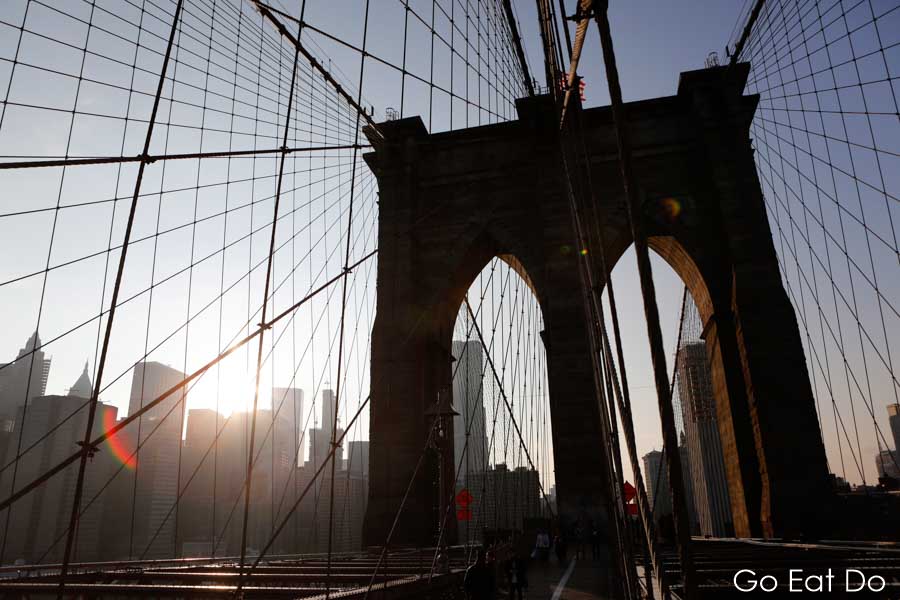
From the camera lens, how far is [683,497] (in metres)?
2.19

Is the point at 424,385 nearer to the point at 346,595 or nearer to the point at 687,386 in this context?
the point at 346,595

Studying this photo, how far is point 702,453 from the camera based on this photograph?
85500mm

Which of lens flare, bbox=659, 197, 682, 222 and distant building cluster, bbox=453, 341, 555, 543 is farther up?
lens flare, bbox=659, 197, 682, 222

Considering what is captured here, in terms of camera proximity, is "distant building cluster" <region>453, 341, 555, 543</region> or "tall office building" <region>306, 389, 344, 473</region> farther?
"distant building cluster" <region>453, 341, 555, 543</region>

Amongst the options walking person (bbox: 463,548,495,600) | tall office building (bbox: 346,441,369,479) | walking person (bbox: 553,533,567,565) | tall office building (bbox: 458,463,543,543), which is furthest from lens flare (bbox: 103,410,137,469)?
walking person (bbox: 463,548,495,600)

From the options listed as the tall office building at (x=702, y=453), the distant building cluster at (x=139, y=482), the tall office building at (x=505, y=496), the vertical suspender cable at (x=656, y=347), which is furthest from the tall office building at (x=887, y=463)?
the distant building cluster at (x=139, y=482)

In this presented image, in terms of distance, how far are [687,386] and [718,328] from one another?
6385cm

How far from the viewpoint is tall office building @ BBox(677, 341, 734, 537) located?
75.3m

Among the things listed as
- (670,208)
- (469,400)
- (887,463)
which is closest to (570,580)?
(670,208)

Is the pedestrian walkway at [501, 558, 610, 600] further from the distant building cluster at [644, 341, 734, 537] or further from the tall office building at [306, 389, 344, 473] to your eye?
the distant building cluster at [644, 341, 734, 537]

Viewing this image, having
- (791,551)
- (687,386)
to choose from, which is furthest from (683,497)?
(687,386)

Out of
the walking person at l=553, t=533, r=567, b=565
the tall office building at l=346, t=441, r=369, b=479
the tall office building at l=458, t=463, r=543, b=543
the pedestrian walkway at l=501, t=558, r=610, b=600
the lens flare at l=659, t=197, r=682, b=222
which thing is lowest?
the pedestrian walkway at l=501, t=558, r=610, b=600

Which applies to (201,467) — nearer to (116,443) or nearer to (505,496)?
(116,443)

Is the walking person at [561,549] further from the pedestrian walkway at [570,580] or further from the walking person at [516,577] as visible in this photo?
the walking person at [516,577]
